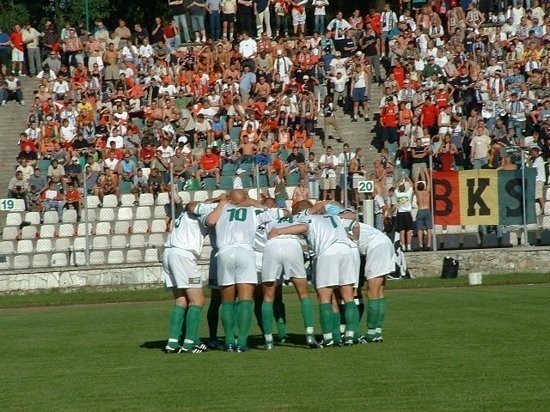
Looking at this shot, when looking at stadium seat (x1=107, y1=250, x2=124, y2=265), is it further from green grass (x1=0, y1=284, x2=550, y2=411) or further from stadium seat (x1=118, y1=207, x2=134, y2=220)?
green grass (x1=0, y1=284, x2=550, y2=411)

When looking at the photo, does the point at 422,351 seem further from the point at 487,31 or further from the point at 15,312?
the point at 487,31

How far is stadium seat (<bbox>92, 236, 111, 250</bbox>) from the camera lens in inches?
1146

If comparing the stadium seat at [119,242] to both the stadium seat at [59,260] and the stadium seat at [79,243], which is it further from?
the stadium seat at [59,260]

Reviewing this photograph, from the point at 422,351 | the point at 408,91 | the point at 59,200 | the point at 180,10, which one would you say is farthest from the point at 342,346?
the point at 180,10

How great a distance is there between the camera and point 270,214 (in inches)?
623

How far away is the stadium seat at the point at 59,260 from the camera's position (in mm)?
28859

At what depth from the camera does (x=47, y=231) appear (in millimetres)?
29984

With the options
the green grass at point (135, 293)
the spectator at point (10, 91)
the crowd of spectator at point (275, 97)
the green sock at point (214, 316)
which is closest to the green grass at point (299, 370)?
the green sock at point (214, 316)

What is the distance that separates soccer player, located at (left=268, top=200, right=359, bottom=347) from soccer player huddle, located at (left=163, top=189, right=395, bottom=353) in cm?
1

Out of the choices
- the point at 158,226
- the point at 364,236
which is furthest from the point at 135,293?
the point at 364,236

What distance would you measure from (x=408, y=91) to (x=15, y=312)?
14225 mm

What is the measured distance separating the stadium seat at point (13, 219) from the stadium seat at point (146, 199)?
9.96 feet

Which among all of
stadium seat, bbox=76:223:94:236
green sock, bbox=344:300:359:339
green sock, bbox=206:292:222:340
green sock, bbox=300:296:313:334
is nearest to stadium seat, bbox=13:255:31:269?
stadium seat, bbox=76:223:94:236

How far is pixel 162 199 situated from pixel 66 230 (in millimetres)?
2442
